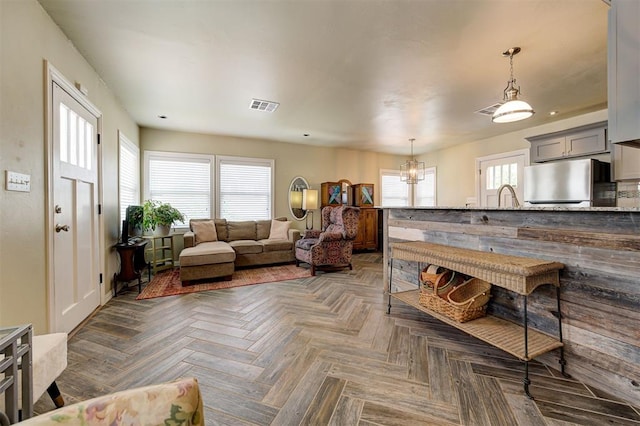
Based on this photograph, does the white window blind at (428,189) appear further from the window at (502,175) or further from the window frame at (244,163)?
the window frame at (244,163)

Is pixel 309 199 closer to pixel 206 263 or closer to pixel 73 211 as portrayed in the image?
pixel 206 263

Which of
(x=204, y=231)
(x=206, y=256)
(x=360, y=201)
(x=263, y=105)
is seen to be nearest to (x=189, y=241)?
(x=204, y=231)

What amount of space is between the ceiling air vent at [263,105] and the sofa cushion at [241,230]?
233 cm

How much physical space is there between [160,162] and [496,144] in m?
6.66

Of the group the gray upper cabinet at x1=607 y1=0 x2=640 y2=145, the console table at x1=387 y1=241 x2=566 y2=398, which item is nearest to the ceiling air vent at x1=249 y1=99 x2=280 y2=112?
the console table at x1=387 y1=241 x2=566 y2=398

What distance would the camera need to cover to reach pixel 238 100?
11.8 feet

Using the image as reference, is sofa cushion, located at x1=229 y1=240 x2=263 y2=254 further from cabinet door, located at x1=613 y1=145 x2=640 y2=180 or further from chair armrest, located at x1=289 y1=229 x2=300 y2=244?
cabinet door, located at x1=613 y1=145 x2=640 y2=180

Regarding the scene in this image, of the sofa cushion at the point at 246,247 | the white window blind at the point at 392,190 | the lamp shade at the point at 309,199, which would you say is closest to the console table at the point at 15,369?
the sofa cushion at the point at 246,247

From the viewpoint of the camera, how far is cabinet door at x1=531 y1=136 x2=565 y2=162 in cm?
383

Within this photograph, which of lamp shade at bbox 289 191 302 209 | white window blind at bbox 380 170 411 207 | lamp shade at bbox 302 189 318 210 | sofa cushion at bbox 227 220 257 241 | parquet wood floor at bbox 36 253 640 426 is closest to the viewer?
parquet wood floor at bbox 36 253 640 426

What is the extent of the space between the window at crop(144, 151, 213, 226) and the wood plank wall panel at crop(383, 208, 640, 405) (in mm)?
4910

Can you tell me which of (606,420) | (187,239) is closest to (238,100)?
(187,239)

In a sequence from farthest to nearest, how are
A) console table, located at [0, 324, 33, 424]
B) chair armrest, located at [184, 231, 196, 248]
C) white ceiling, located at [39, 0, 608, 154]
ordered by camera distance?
1. chair armrest, located at [184, 231, 196, 248]
2. white ceiling, located at [39, 0, 608, 154]
3. console table, located at [0, 324, 33, 424]

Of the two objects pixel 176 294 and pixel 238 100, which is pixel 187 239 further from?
pixel 238 100
